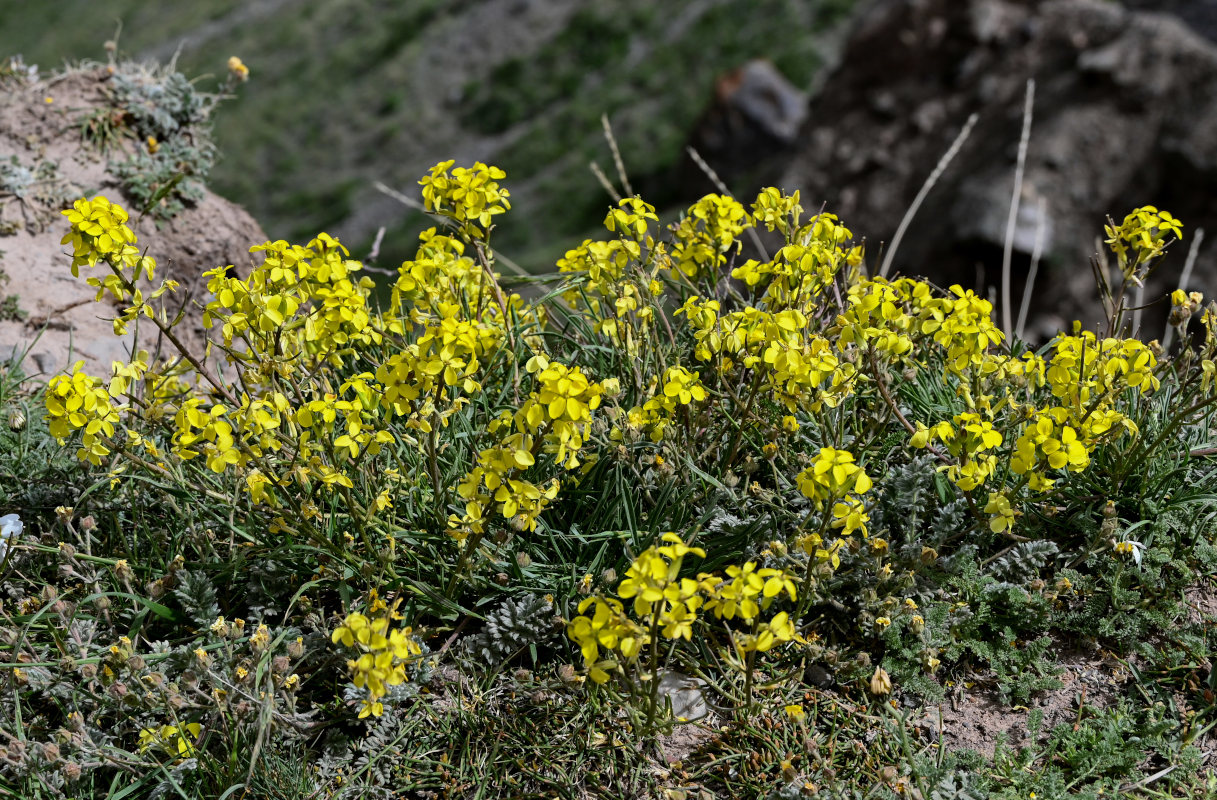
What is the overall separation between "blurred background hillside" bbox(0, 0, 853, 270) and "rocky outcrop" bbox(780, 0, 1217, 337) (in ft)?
10.6

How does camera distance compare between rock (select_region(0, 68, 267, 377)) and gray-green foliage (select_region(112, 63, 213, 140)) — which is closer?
rock (select_region(0, 68, 267, 377))

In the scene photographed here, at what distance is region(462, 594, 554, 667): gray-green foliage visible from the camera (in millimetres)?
2350

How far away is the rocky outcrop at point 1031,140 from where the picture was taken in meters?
8.27

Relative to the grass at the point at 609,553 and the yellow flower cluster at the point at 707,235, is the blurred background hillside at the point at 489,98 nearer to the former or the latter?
the yellow flower cluster at the point at 707,235

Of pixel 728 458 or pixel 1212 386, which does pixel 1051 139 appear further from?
pixel 728 458

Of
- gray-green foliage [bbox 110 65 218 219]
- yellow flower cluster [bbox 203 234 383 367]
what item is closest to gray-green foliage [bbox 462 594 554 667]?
yellow flower cluster [bbox 203 234 383 367]

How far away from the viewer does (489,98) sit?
1628 centimetres

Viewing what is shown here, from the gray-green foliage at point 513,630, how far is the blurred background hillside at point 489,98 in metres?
10.3

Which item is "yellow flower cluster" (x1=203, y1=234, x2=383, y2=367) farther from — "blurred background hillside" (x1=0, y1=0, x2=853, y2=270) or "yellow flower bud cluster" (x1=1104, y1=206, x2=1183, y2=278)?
"blurred background hillside" (x1=0, y1=0, x2=853, y2=270)

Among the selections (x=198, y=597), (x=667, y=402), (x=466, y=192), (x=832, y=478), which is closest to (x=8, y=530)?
(x=198, y=597)

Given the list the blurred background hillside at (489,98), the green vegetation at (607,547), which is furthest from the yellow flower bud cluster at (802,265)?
the blurred background hillside at (489,98)

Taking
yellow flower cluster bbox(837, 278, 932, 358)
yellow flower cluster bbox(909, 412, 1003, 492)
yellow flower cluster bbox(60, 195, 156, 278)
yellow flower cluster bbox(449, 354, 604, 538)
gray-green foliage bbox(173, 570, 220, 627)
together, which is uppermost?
yellow flower cluster bbox(60, 195, 156, 278)

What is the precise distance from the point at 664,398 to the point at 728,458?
378mm

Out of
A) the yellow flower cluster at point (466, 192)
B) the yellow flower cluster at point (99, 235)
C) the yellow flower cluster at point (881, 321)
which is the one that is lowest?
the yellow flower cluster at point (881, 321)
